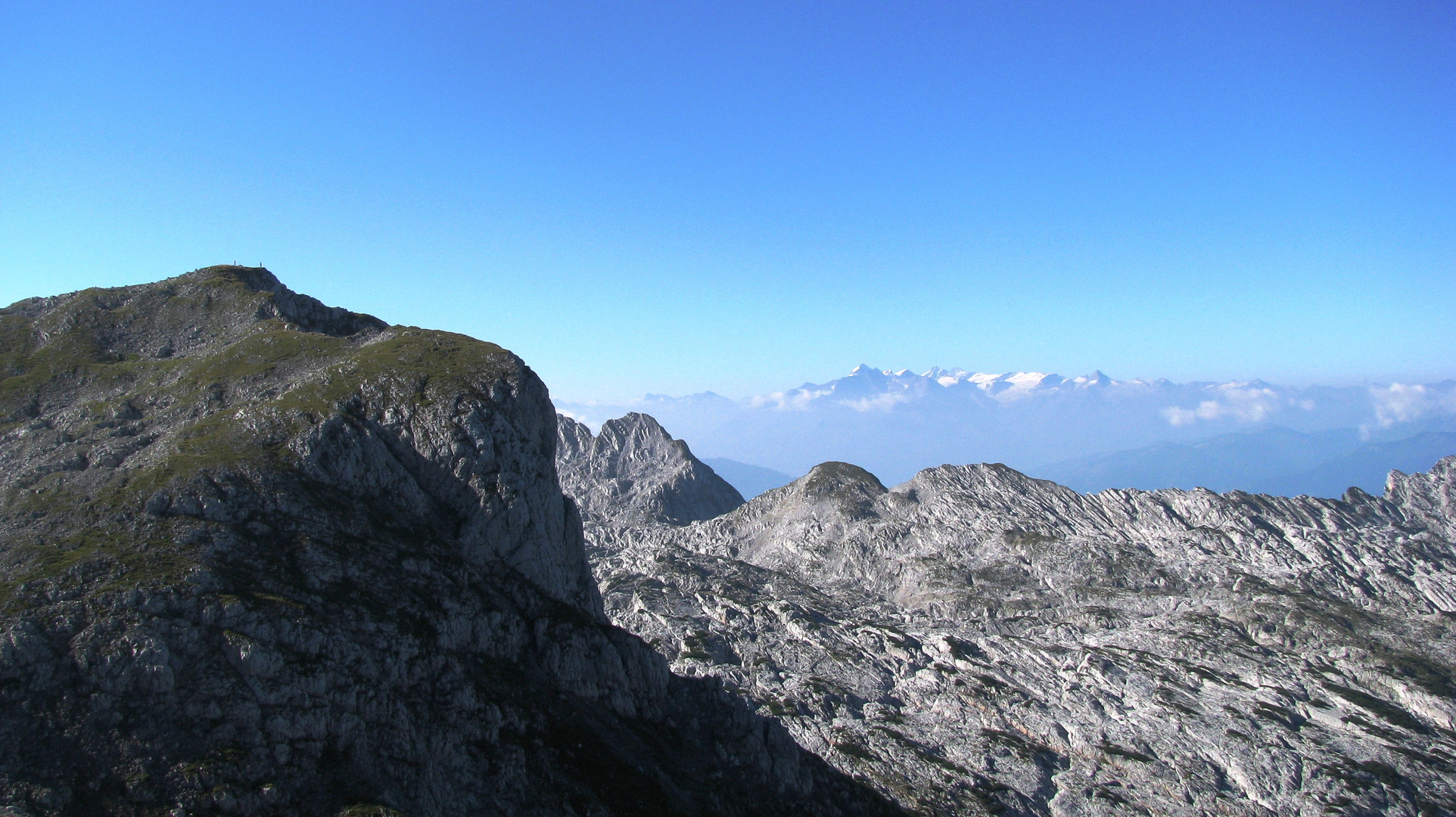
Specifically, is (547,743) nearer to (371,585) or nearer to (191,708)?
(371,585)

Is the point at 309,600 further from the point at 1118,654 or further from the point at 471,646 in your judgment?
the point at 1118,654

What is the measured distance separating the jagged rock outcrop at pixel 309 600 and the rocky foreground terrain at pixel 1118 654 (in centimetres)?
3047

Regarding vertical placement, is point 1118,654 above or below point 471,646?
below

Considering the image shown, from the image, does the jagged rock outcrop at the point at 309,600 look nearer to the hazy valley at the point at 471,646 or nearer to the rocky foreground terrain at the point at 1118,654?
the hazy valley at the point at 471,646

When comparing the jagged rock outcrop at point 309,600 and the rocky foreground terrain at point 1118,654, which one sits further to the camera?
the rocky foreground terrain at point 1118,654

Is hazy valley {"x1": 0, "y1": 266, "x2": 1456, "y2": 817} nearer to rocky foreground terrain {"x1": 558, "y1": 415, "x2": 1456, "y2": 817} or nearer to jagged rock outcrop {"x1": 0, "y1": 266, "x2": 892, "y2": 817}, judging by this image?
jagged rock outcrop {"x1": 0, "y1": 266, "x2": 892, "y2": 817}

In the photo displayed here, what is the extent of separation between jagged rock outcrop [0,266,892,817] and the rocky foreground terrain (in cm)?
3047

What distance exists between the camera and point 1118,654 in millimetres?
137000

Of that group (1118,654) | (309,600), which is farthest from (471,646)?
(1118,654)

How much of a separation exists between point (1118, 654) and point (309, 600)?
141232 mm

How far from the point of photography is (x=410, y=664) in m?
61.5

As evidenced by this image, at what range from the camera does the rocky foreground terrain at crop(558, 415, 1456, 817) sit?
10131 centimetres

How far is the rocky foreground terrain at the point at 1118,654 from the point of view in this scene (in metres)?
101

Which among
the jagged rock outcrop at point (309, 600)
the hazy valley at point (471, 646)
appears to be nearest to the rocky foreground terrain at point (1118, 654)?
the hazy valley at point (471, 646)
